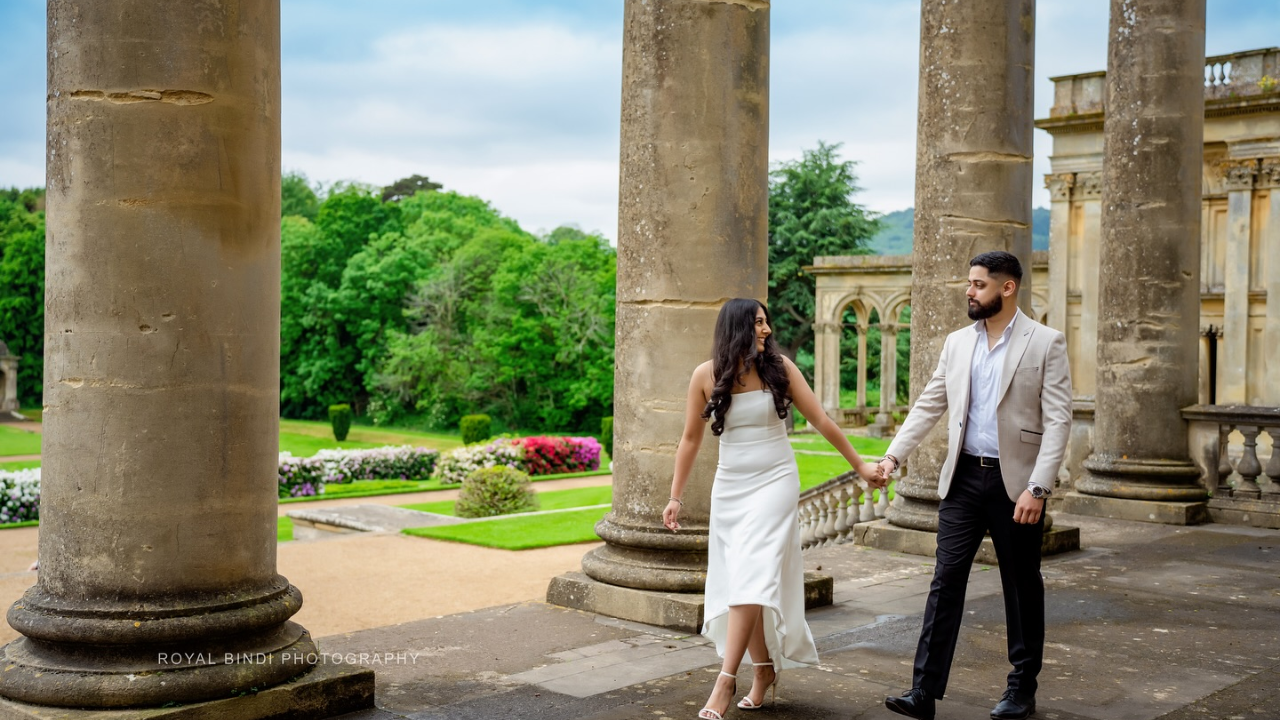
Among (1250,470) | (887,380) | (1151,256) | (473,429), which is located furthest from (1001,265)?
(887,380)

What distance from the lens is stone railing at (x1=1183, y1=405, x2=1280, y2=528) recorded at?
12.7 meters

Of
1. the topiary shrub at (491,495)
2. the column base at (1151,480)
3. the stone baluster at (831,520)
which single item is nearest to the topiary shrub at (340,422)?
the topiary shrub at (491,495)

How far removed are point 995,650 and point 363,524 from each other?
1661 cm

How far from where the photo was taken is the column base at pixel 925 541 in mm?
10430

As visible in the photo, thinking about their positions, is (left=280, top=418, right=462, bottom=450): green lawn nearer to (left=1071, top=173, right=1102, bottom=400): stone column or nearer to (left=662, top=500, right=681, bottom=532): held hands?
(left=1071, top=173, right=1102, bottom=400): stone column

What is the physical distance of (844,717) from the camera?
536 cm

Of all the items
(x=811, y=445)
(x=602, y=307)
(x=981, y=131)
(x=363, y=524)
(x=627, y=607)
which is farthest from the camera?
(x=602, y=307)

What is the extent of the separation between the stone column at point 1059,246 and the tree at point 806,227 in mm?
21996

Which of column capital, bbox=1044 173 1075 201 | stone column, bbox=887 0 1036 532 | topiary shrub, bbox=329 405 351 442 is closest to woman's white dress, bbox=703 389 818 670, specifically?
stone column, bbox=887 0 1036 532

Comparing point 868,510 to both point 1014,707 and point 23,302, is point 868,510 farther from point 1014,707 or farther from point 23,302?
point 23,302

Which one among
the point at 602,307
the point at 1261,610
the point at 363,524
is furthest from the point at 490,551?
the point at 602,307

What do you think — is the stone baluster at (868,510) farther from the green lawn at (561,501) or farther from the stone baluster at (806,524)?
the green lawn at (561,501)

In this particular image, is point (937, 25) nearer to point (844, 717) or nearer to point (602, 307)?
point (844, 717)

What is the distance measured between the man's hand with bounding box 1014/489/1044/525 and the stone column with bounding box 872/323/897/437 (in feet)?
120
